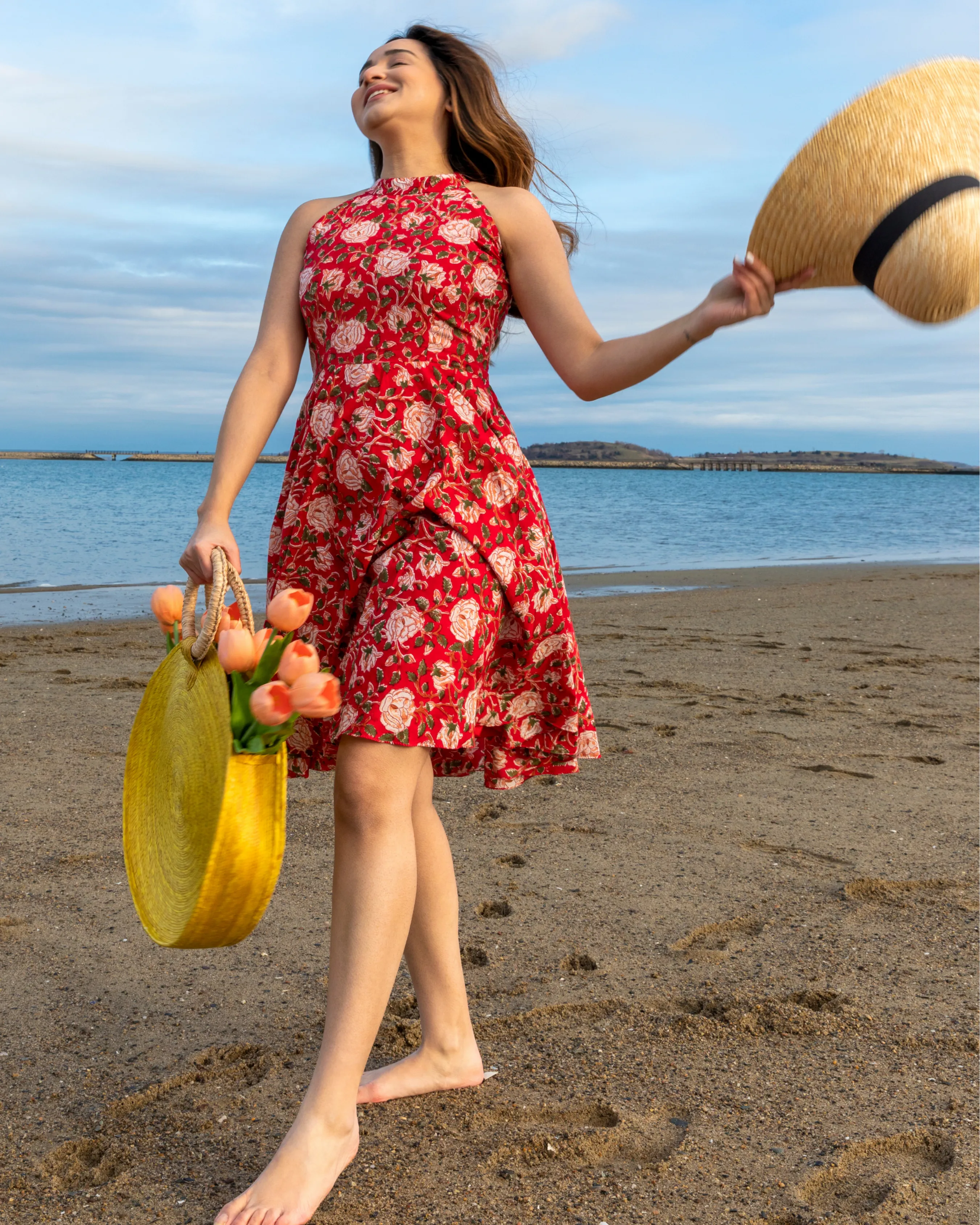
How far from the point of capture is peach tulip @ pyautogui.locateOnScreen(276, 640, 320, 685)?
1632 mm

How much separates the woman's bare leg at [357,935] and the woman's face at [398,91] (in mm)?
1220

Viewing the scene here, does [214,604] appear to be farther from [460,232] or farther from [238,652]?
[460,232]

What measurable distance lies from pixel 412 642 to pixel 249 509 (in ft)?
101

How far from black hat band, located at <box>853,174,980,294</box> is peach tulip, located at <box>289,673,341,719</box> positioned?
3.40 feet

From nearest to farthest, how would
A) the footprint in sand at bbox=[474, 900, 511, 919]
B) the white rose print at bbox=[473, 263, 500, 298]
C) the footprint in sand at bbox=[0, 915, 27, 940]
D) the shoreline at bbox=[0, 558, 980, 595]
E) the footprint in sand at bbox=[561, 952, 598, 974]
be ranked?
the white rose print at bbox=[473, 263, 500, 298]
the footprint in sand at bbox=[561, 952, 598, 974]
the footprint in sand at bbox=[0, 915, 27, 940]
the footprint in sand at bbox=[474, 900, 511, 919]
the shoreline at bbox=[0, 558, 980, 595]

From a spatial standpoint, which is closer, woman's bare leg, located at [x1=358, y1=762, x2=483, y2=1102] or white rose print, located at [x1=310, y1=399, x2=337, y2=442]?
white rose print, located at [x1=310, y1=399, x2=337, y2=442]

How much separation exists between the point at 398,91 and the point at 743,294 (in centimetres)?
84

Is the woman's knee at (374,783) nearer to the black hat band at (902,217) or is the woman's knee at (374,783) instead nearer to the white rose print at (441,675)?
the white rose print at (441,675)

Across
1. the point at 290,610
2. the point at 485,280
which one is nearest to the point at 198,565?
the point at 290,610

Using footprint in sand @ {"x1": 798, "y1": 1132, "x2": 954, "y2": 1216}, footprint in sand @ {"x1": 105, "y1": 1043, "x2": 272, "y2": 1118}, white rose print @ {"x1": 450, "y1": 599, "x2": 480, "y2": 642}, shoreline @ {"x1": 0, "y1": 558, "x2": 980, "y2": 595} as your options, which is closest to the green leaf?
white rose print @ {"x1": 450, "y1": 599, "x2": 480, "y2": 642}

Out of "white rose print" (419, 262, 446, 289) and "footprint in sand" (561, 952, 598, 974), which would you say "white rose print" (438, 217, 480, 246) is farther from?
"footprint in sand" (561, 952, 598, 974)

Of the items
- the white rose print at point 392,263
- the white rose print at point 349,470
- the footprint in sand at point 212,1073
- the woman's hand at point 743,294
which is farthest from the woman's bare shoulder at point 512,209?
the footprint in sand at point 212,1073

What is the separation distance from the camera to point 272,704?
5.14 ft

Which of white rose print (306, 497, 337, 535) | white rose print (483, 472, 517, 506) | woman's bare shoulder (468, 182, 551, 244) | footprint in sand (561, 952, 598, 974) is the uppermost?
woman's bare shoulder (468, 182, 551, 244)
